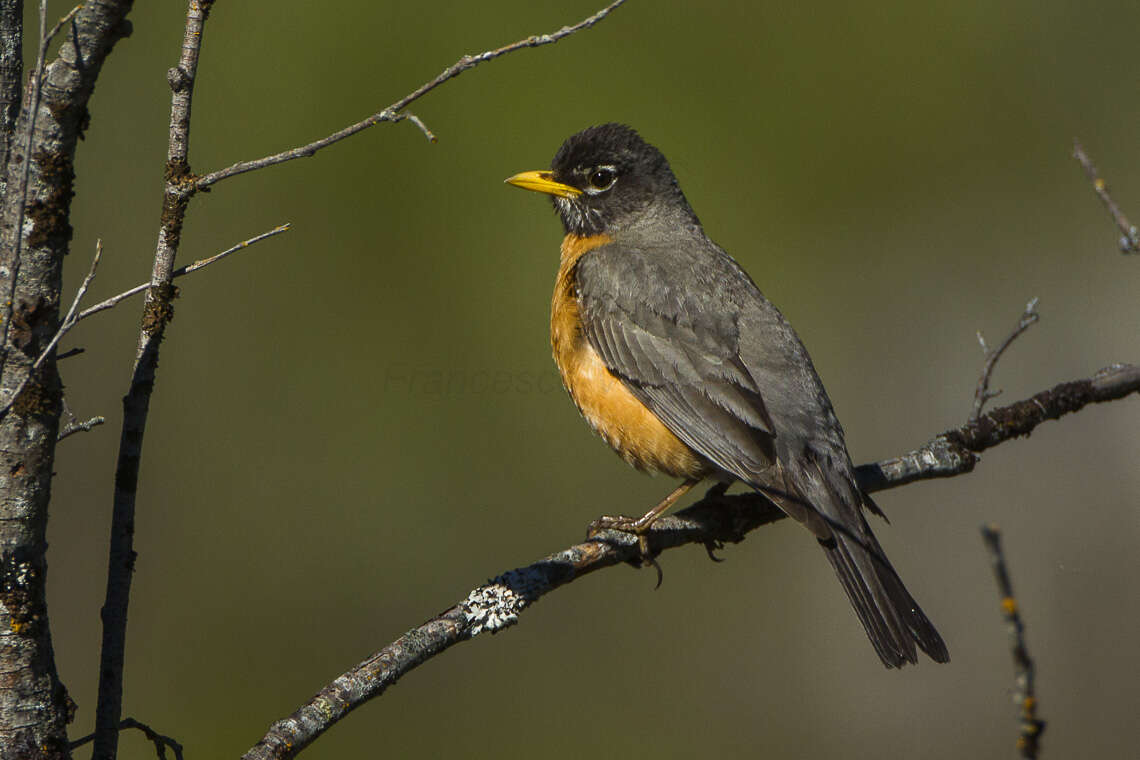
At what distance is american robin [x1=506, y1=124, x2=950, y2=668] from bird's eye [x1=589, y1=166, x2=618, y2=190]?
306 mm

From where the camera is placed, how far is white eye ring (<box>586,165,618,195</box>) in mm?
5465

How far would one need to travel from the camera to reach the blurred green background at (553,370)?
6.20 metres

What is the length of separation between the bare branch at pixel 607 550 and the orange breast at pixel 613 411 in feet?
0.72

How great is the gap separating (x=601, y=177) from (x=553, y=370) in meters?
2.47

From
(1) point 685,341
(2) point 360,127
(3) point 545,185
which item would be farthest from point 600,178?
(2) point 360,127

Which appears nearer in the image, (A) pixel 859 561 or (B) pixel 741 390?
(A) pixel 859 561

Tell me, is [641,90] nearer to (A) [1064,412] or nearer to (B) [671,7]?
(B) [671,7]

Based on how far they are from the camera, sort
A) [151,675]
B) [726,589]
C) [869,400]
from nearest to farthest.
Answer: [151,675] → [726,589] → [869,400]

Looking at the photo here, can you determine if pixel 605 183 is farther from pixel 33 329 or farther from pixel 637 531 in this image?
pixel 33 329

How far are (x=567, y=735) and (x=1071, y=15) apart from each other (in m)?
6.78

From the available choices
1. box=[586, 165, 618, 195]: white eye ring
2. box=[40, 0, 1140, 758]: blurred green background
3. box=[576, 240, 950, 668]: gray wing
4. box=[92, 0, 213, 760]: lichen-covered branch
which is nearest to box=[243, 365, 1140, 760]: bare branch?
box=[576, 240, 950, 668]: gray wing

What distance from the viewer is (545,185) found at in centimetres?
545

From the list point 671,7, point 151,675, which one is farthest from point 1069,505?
point 151,675

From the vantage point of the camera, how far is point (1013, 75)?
8.48 m
